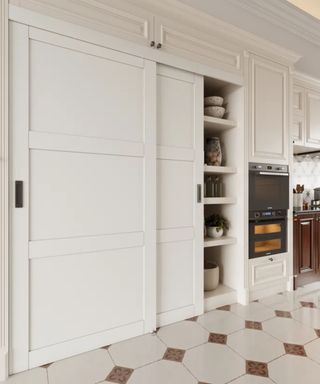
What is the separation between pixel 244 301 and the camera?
2469 millimetres

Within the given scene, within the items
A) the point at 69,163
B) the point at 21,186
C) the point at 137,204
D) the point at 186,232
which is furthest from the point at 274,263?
the point at 21,186

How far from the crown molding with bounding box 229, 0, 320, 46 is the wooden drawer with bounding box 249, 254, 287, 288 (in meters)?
2.14

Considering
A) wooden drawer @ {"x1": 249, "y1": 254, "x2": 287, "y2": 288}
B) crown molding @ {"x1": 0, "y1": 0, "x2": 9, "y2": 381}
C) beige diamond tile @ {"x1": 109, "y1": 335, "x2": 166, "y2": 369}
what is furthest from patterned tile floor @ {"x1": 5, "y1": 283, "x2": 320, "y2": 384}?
wooden drawer @ {"x1": 249, "y1": 254, "x2": 287, "y2": 288}

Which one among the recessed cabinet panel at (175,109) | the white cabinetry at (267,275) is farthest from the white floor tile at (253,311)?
the recessed cabinet panel at (175,109)

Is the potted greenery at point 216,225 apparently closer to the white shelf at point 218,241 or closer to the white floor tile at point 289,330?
the white shelf at point 218,241

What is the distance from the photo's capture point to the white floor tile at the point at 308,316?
2.12 meters

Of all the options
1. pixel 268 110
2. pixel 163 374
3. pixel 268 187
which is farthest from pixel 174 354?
pixel 268 110

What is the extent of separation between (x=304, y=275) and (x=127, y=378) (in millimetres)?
2324

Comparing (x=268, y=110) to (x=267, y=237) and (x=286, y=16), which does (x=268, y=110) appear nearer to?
(x=286, y=16)

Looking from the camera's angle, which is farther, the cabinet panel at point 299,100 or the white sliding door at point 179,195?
the cabinet panel at point 299,100

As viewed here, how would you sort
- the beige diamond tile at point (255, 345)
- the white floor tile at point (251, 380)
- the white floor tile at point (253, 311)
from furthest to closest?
the white floor tile at point (253, 311)
the beige diamond tile at point (255, 345)
the white floor tile at point (251, 380)

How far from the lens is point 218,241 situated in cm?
241

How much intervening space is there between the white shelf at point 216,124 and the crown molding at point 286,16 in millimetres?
865

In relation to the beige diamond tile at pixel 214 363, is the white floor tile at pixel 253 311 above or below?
above
